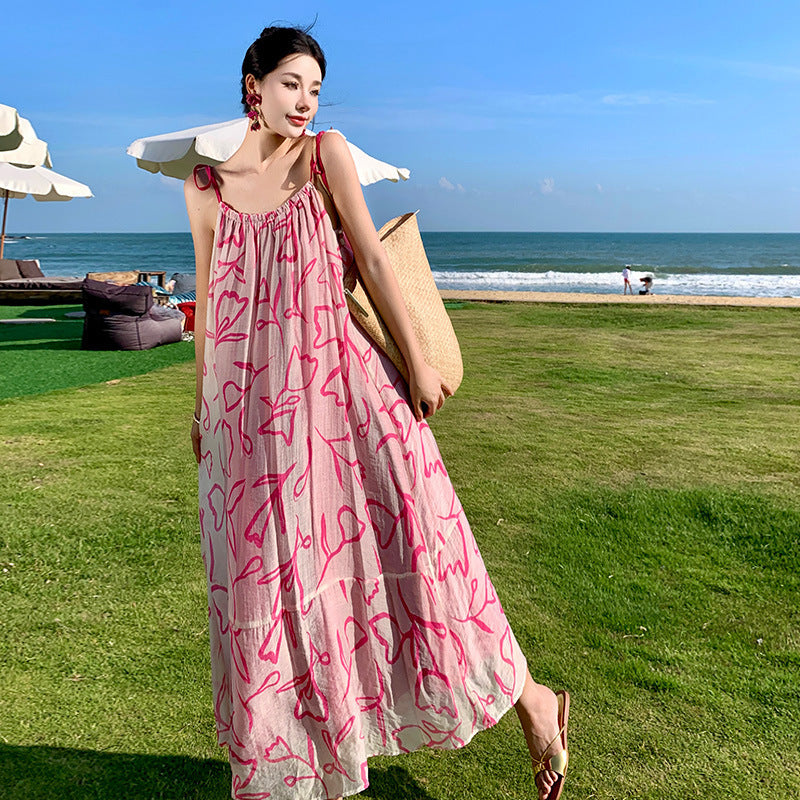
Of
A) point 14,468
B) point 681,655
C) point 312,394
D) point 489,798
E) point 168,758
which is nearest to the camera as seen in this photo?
point 312,394

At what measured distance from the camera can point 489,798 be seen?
221 cm

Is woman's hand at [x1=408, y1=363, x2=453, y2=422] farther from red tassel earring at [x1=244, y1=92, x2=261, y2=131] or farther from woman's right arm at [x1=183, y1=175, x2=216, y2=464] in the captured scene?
red tassel earring at [x1=244, y1=92, x2=261, y2=131]

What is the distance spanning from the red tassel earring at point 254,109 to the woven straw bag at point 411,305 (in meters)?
0.37

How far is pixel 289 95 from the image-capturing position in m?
1.82

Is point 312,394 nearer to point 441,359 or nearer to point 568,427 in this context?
point 441,359

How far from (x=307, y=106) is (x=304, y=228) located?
28 cm

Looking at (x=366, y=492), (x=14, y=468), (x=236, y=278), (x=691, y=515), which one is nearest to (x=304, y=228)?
(x=236, y=278)

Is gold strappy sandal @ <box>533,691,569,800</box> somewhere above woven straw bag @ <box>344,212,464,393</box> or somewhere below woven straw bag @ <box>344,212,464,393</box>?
below

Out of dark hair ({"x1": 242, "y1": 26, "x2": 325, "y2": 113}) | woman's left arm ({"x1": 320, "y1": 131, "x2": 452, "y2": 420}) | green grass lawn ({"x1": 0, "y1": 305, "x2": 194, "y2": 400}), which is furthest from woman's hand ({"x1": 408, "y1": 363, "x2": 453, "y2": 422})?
green grass lawn ({"x1": 0, "y1": 305, "x2": 194, "y2": 400})

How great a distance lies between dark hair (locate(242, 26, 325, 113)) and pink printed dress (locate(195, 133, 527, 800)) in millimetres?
302

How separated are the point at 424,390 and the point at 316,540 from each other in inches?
16.3

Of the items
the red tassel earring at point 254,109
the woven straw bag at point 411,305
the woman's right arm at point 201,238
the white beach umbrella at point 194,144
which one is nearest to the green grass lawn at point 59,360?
the white beach umbrella at point 194,144

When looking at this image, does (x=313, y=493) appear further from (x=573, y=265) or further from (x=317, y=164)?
(x=573, y=265)

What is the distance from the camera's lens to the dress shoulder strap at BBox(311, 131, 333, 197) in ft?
5.87
